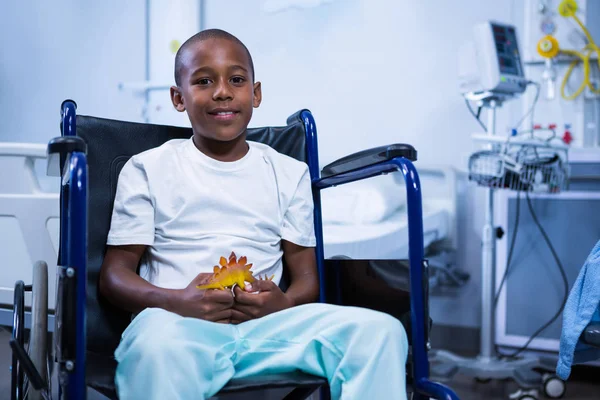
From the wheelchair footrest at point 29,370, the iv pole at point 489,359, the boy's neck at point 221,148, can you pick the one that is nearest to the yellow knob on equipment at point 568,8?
the iv pole at point 489,359

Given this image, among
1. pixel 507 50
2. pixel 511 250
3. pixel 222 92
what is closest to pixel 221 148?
pixel 222 92

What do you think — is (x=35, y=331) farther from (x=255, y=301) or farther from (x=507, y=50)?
(x=507, y=50)

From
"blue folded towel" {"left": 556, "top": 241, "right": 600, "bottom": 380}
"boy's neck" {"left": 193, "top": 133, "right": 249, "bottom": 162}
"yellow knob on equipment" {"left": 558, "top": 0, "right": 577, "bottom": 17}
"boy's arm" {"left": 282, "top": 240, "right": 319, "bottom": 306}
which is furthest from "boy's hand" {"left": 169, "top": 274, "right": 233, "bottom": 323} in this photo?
"yellow knob on equipment" {"left": 558, "top": 0, "right": 577, "bottom": 17}

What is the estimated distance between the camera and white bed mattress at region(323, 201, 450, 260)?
196 centimetres

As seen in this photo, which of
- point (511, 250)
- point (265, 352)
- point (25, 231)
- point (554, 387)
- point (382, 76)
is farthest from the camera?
point (382, 76)

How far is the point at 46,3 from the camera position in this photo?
4.12 meters

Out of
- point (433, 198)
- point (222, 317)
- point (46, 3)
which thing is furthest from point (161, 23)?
point (222, 317)

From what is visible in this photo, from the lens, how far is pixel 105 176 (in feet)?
4.68

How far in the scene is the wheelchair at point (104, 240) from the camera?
3.25 feet

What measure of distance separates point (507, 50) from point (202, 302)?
201 cm

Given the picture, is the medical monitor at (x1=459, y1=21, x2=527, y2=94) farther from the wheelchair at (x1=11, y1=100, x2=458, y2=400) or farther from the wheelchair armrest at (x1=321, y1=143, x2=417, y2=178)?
the wheelchair armrest at (x1=321, y1=143, x2=417, y2=178)

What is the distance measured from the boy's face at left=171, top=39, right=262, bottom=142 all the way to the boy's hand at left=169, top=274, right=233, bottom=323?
349 millimetres

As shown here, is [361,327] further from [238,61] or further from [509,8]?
[509,8]

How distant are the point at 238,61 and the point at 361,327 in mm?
629
